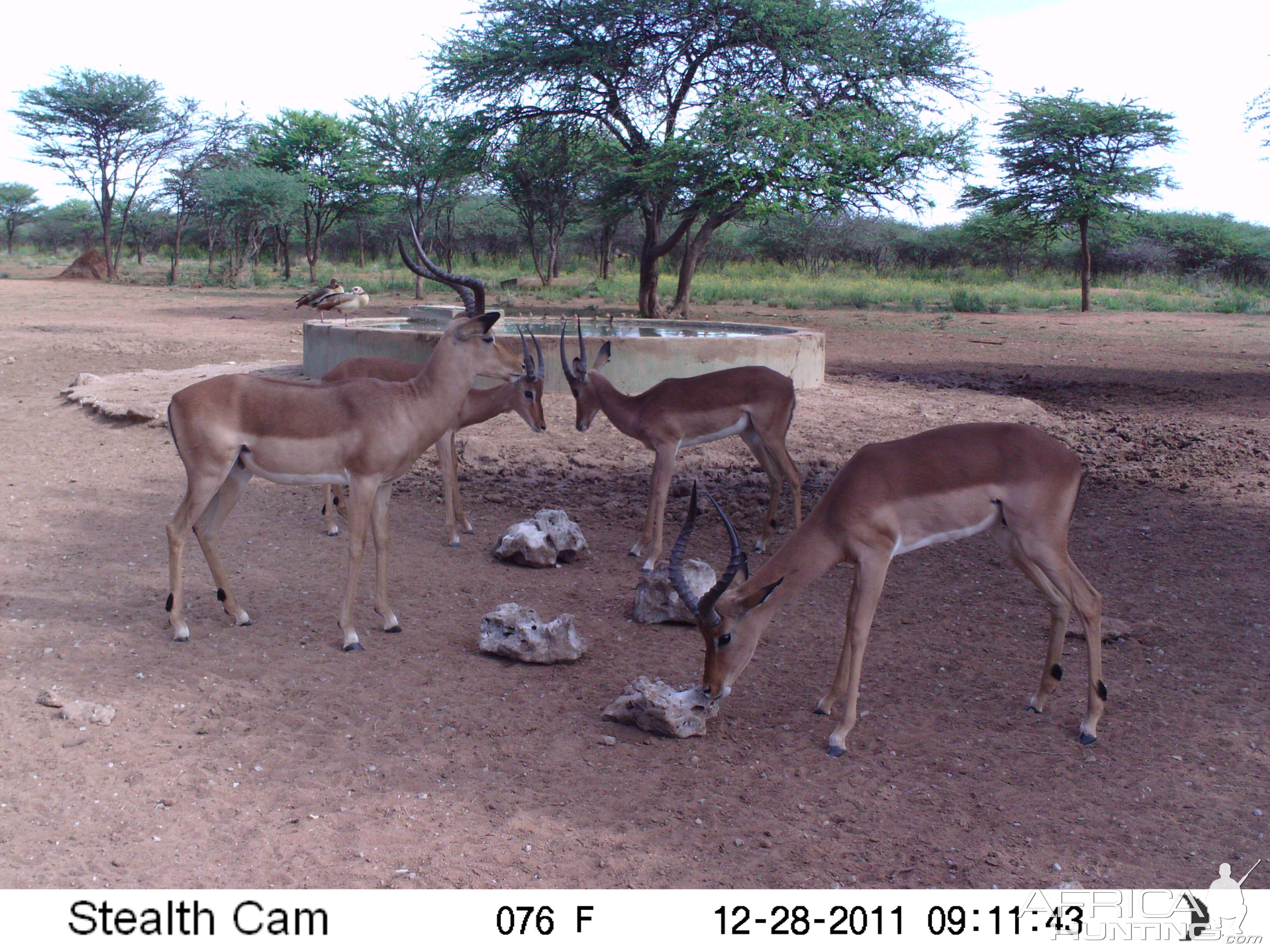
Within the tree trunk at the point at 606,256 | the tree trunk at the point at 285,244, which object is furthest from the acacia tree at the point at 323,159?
the tree trunk at the point at 606,256

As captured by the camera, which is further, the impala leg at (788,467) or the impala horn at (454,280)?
the impala leg at (788,467)

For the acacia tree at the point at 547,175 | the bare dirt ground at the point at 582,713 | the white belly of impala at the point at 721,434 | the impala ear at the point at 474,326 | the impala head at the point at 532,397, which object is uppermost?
the acacia tree at the point at 547,175

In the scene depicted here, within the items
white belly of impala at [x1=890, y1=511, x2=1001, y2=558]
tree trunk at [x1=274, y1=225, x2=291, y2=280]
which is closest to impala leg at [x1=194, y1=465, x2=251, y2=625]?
white belly of impala at [x1=890, y1=511, x2=1001, y2=558]

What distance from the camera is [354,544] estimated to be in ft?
16.7

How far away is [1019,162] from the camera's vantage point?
29.8 m

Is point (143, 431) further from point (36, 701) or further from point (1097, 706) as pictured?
point (1097, 706)

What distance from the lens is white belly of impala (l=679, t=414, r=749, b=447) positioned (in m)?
6.86

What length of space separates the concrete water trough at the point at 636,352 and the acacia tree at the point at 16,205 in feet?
177

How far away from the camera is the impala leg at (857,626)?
413 cm

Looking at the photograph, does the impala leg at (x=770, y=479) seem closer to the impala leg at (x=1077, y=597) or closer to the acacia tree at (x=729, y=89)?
the impala leg at (x=1077, y=597)

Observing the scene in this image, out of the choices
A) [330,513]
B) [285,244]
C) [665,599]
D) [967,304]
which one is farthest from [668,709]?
[285,244]

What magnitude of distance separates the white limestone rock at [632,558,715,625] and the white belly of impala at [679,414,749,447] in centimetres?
148

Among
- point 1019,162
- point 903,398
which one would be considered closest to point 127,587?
point 903,398

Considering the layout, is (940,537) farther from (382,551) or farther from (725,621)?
(382,551)
